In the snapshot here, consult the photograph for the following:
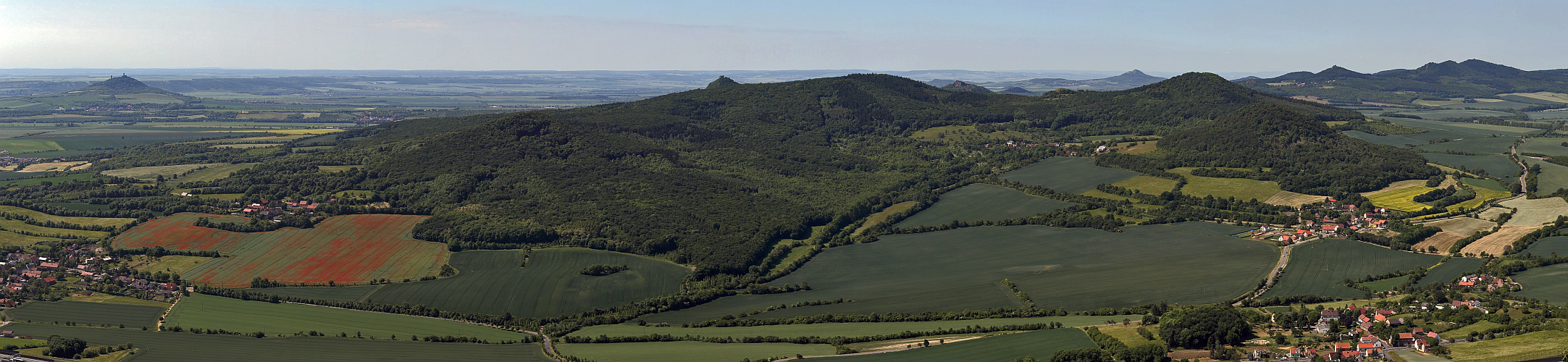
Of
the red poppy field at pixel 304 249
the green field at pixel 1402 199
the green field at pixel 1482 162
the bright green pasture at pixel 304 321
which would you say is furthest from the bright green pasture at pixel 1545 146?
the red poppy field at pixel 304 249

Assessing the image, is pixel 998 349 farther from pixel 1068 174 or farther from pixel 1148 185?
pixel 1068 174

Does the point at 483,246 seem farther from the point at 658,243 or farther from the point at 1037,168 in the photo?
the point at 1037,168

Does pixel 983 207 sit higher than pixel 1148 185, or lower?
lower

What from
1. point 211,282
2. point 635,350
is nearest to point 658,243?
point 635,350

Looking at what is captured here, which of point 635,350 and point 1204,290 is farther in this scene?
point 1204,290

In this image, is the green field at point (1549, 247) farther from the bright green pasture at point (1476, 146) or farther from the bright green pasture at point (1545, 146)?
the bright green pasture at point (1545, 146)

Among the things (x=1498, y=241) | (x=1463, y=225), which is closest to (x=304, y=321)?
(x=1498, y=241)
